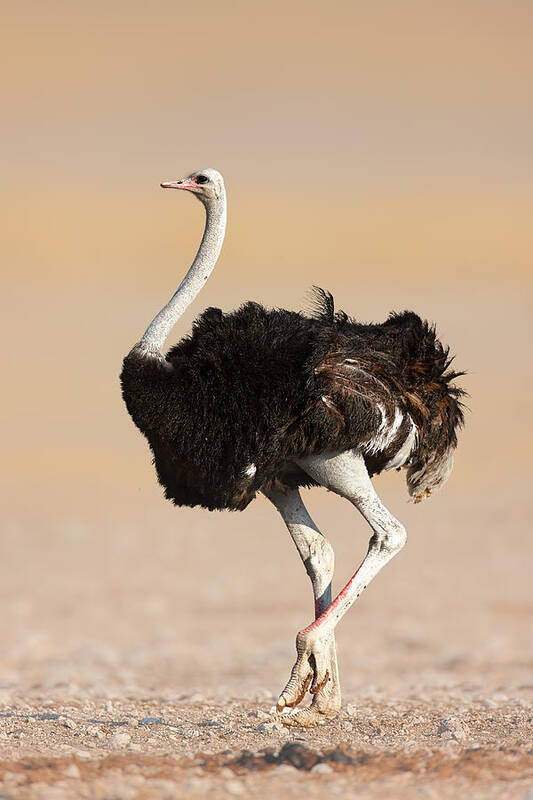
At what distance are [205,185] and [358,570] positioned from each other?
8.94ft

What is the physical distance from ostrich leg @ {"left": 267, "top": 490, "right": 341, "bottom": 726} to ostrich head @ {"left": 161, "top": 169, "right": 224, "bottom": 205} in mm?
1978

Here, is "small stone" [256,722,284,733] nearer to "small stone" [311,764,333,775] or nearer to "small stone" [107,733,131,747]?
"small stone" [107,733,131,747]

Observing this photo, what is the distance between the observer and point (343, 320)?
8891 millimetres

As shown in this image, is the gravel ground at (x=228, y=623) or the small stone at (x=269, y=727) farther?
the small stone at (x=269, y=727)

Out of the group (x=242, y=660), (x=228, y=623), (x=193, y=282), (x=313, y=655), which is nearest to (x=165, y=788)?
(x=313, y=655)

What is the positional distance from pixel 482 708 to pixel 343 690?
1.90m

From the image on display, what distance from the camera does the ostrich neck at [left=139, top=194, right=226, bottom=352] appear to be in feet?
28.8

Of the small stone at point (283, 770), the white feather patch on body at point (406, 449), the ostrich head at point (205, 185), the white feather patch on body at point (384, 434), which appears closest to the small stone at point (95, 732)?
the small stone at point (283, 770)

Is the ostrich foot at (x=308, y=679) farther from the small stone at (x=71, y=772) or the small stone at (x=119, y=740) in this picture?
the small stone at (x=71, y=772)

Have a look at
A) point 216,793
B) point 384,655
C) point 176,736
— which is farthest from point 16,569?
point 216,793

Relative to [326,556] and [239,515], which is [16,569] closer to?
[239,515]

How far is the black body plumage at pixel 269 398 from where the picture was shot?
8.19 metres

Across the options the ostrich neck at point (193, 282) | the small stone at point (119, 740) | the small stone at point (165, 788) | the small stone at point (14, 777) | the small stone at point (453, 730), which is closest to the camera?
the small stone at point (165, 788)

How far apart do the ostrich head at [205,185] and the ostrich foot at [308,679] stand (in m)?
2.90
